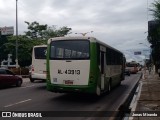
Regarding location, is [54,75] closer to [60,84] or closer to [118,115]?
[60,84]

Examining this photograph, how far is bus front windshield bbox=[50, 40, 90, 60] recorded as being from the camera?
16.9 m

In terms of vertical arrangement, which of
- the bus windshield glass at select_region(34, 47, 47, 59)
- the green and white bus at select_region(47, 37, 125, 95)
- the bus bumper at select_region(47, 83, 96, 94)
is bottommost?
the bus bumper at select_region(47, 83, 96, 94)

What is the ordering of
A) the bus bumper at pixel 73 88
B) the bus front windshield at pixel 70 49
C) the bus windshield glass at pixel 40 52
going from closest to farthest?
the bus bumper at pixel 73 88, the bus front windshield at pixel 70 49, the bus windshield glass at pixel 40 52

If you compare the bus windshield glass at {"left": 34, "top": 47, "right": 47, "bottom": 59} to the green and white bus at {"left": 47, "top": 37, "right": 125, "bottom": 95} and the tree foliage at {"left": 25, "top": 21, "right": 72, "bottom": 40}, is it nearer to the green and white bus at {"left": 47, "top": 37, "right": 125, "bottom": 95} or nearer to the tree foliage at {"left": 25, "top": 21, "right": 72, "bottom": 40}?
the green and white bus at {"left": 47, "top": 37, "right": 125, "bottom": 95}

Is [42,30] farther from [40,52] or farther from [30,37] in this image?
[40,52]

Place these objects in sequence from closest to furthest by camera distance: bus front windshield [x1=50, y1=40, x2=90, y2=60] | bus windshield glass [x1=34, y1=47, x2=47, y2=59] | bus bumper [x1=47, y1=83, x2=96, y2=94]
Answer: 1. bus bumper [x1=47, y1=83, x2=96, y2=94]
2. bus front windshield [x1=50, y1=40, x2=90, y2=60]
3. bus windshield glass [x1=34, y1=47, x2=47, y2=59]

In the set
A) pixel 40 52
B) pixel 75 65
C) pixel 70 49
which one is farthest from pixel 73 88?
pixel 40 52

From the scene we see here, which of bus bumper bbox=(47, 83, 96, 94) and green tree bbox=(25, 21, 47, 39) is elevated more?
green tree bbox=(25, 21, 47, 39)

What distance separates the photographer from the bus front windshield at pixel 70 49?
16.9 metres

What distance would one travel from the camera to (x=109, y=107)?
15359 mm

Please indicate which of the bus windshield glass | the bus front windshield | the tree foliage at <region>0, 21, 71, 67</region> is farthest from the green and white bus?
the tree foliage at <region>0, 21, 71, 67</region>

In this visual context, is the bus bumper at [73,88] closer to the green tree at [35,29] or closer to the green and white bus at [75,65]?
the green and white bus at [75,65]

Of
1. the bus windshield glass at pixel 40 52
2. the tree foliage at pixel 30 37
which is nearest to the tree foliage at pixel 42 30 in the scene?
the tree foliage at pixel 30 37

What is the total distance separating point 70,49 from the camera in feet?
56.2
